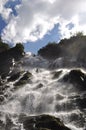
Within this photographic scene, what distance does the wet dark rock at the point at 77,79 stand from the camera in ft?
147

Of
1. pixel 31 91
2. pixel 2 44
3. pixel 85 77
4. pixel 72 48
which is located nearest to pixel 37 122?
pixel 31 91

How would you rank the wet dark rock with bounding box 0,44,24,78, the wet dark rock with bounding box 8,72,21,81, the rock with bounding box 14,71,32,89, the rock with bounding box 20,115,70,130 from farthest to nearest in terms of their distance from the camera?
the wet dark rock with bounding box 0,44,24,78 < the wet dark rock with bounding box 8,72,21,81 < the rock with bounding box 14,71,32,89 < the rock with bounding box 20,115,70,130

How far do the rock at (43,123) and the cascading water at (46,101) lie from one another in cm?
94

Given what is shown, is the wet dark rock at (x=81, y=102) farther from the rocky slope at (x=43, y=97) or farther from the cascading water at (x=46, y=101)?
the cascading water at (x=46, y=101)

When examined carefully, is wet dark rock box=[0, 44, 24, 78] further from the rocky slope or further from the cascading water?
the cascading water

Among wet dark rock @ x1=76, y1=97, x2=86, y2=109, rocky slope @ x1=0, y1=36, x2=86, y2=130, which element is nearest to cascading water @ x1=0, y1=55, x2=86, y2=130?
rocky slope @ x1=0, y1=36, x2=86, y2=130

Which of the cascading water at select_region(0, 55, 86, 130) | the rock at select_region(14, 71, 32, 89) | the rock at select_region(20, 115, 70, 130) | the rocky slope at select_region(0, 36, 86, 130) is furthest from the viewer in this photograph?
the rock at select_region(14, 71, 32, 89)

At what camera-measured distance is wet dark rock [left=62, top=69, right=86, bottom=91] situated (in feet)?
147

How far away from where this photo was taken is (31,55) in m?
69.4

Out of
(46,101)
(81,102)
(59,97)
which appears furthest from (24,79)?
(81,102)

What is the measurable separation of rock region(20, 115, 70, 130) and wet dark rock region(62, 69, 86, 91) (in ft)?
36.6

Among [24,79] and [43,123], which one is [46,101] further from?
[24,79]

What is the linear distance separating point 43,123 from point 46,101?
771 cm

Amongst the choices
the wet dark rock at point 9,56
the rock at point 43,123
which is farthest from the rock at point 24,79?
the rock at point 43,123
